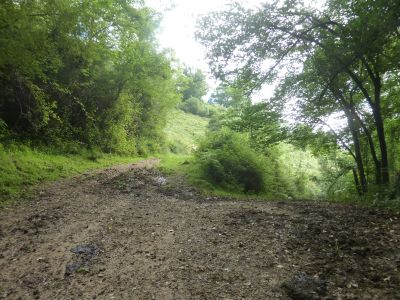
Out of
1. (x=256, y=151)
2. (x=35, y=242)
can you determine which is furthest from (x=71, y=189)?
(x=256, y=151)

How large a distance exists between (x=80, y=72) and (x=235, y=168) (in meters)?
8.21

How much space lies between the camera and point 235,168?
1270 centimetres

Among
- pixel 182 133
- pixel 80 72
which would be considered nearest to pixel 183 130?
pixel 182 133

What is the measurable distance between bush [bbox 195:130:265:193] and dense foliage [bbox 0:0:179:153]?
6.22 metres

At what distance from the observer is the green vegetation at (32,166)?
8.47 meters

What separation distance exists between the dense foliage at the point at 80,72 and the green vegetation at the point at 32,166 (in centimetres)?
95

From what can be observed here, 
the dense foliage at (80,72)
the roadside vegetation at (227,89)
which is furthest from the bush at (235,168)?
the dense foliage at (80,72)

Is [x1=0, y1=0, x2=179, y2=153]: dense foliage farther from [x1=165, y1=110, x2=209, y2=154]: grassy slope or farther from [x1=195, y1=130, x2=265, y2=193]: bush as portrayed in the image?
[x1=195, y1=130, x2=265, y2=193]: bush

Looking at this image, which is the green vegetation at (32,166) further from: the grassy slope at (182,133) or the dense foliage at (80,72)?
the grassy slope at (182,133)

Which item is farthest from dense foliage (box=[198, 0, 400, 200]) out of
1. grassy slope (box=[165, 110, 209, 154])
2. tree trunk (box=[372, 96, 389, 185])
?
grassy slope (box=[165, 110, 209, 154])

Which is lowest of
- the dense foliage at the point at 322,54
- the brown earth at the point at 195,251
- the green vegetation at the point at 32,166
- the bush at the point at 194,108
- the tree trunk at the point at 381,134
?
the brown earth at the point at 195,251

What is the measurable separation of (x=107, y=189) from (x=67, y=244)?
173 inches

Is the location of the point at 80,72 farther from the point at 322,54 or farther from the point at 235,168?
the point at 322,54

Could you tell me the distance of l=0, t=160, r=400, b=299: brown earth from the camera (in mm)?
3963
